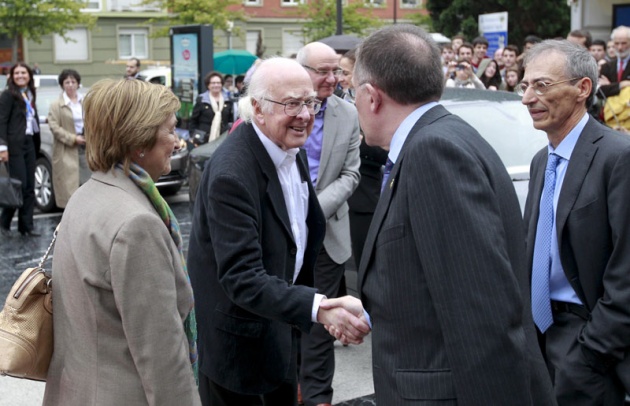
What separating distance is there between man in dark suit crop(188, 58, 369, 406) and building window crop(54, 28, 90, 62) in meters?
42.1

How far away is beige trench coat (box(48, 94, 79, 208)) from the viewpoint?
38.2 ft

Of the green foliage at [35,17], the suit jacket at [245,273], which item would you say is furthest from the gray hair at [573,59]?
the green foliage at [35,17]

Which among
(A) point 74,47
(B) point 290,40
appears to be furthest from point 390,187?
(B) point 290,40

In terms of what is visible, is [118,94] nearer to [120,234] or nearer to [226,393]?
→ [120,234]

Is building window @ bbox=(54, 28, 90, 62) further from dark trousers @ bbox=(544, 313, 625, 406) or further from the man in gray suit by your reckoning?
dark trousers @ bbox=(544, 313, 625, 406)

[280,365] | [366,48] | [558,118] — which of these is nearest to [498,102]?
[558,118]

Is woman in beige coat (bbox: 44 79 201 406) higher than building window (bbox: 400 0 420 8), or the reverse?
building window (bbox: 400 0 420 8)

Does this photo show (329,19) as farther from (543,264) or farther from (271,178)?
(543,264)

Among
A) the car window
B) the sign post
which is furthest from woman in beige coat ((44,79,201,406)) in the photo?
the sign post

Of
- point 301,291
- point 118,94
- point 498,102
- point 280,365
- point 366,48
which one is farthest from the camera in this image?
point 498,102

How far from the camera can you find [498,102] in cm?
688

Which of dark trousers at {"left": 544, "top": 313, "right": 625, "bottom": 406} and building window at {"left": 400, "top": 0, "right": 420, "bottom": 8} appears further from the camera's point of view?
building window at {"left": 400, "top": 0, "right": 420, "bottom": 8}

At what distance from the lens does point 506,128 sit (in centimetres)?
657

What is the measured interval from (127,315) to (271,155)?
1164 millimetres
